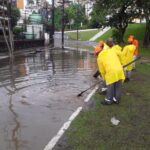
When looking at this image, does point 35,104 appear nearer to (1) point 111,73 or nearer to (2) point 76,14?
(1) point 111,73

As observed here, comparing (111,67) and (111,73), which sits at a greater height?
(111,67)

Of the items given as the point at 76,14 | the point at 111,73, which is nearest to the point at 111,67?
the point at 111,73

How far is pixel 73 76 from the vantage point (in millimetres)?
17578

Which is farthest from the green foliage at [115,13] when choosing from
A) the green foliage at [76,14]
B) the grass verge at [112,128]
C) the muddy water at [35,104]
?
the green foliage at [76,14]

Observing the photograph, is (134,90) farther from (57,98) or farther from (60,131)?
(60,131)

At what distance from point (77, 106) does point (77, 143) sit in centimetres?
363

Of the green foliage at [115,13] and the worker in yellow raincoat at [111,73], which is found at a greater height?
the green foliage at [115,13]

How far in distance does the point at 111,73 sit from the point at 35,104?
2.10 metres

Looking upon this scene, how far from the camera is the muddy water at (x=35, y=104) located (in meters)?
7.96

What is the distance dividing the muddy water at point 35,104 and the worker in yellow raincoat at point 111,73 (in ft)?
2.81

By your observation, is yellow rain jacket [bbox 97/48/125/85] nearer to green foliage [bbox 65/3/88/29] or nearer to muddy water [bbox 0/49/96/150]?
muddy water [bbox 0/49/96/150]

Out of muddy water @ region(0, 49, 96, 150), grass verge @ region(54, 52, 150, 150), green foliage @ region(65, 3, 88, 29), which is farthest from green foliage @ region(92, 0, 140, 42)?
green foliage @ region(65, 3, 88, 29)

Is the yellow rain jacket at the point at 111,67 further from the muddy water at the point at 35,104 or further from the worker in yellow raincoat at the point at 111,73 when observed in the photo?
the muddy water at the point at 35,104

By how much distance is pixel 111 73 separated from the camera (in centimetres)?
1091
